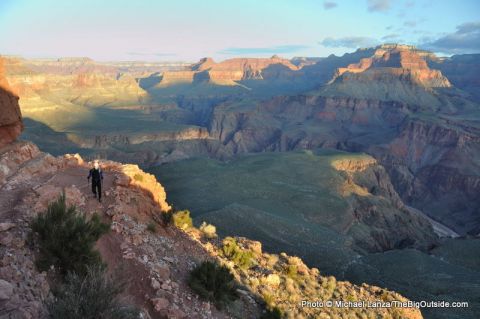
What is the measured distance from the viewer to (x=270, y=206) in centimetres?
4766

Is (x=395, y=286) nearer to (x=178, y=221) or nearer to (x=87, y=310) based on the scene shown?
(x=178, y=221)

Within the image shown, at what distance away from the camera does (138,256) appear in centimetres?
1314

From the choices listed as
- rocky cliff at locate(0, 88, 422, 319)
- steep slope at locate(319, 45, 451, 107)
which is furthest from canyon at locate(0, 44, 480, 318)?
rocky cliff at locate(0, 88, 422, 319)

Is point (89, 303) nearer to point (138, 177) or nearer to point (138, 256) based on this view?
point (138, 256)

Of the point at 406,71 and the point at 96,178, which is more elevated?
the point at 96,178

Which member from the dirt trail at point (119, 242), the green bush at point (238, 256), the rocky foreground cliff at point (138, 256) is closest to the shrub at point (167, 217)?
the rocky foreground cliff at point (138, 256)

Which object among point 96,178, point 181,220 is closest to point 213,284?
point 96,178

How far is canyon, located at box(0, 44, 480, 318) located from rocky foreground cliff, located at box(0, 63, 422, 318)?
3783 millimetres

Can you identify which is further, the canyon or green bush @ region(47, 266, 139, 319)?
the canyon

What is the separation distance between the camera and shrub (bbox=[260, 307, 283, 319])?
1375cm

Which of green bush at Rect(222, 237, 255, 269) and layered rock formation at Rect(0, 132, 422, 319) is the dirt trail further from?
green bush at Rect(222, 237, 255, 269)

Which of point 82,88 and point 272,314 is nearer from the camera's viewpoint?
point 272,314

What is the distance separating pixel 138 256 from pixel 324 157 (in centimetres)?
6958

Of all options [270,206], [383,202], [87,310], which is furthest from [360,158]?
[87,310]
